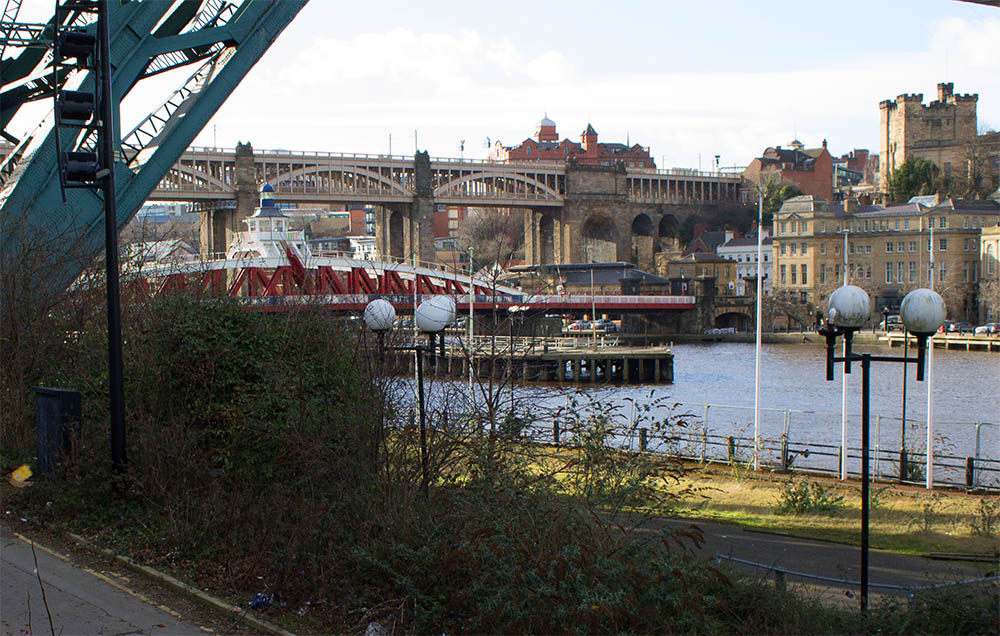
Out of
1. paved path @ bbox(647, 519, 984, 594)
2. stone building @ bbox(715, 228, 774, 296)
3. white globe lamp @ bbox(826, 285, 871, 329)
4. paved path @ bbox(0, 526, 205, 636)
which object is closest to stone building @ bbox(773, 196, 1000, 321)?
stone building @ bbox(715, 228, 774, 296)

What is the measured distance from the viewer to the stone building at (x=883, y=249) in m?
65.1

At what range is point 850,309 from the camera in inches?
350

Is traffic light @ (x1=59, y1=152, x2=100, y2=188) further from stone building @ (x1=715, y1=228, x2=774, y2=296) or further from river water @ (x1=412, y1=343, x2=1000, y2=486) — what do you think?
stone building @ (x1=715, y1=228, x2=774, y2=296)

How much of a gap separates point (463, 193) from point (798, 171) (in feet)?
127

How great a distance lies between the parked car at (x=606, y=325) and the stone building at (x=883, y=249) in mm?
13300

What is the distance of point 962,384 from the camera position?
144 feet

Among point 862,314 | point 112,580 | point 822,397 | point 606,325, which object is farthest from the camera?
point 606,325

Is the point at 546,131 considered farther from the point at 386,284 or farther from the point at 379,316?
the point at 379,316

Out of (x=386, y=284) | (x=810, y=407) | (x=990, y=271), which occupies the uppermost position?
(x=990, y=271)

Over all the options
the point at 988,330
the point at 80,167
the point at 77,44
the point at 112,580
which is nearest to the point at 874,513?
the point at 112,580

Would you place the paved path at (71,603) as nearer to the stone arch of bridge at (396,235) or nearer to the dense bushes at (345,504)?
the dense bushes at (345,504)

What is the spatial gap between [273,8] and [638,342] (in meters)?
61.6

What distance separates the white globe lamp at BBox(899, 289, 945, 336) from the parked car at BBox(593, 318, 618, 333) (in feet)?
208

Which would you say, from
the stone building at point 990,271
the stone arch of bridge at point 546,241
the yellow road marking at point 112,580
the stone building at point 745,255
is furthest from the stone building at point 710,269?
the yellow road marking at point 112,580
